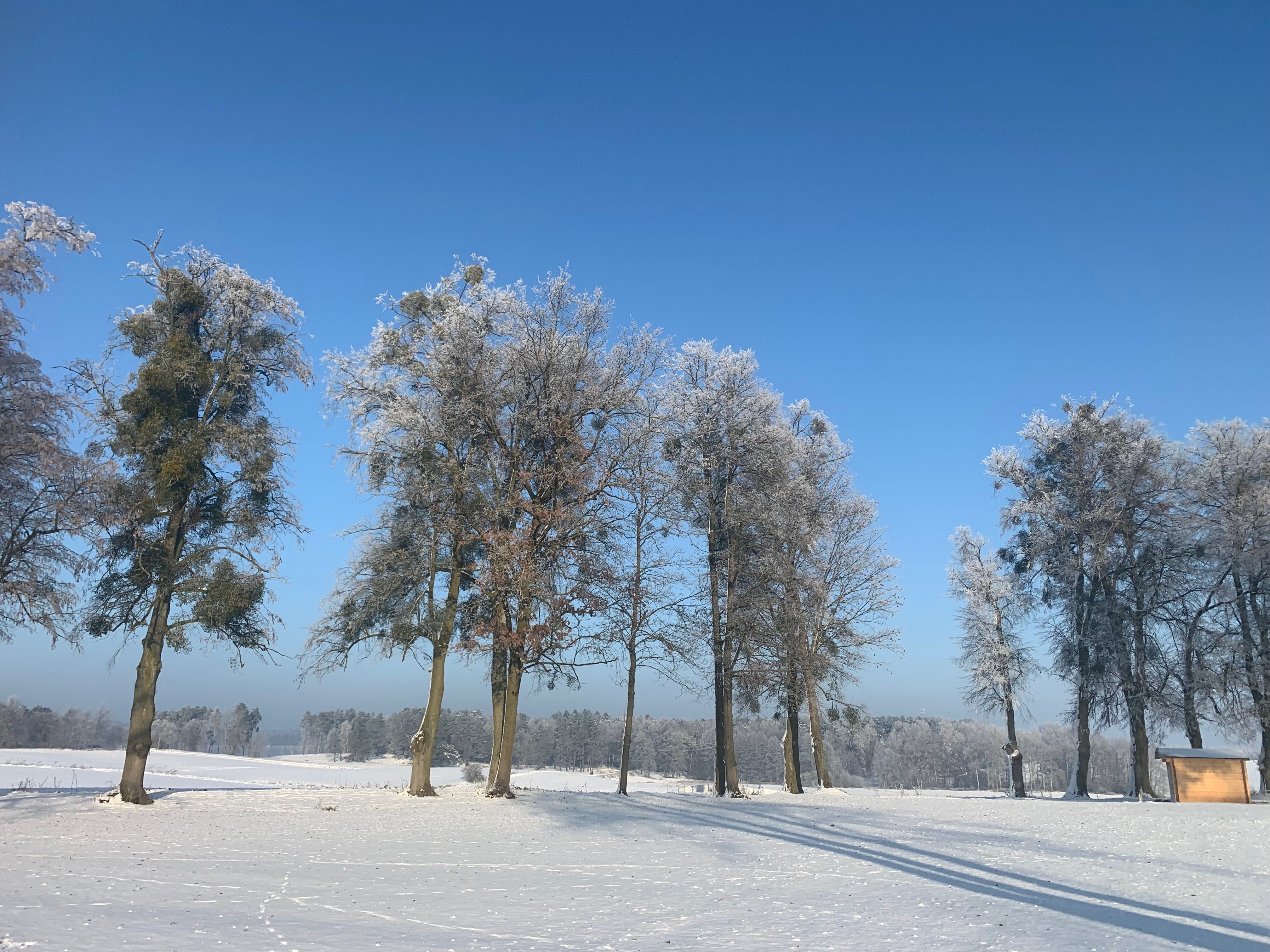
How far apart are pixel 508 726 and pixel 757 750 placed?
80.1m

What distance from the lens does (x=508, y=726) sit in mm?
19141

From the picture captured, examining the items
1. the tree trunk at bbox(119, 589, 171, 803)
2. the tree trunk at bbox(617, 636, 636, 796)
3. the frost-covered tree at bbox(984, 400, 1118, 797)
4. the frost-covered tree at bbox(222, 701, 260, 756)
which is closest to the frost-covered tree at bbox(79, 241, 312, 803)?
the tree trunk at bbox(119, 589, 171, 803)

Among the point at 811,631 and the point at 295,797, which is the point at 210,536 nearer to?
the point at 295,797

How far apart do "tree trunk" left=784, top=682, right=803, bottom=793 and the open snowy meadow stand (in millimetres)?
6283

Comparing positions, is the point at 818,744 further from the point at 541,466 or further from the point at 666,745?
the point at 666,745

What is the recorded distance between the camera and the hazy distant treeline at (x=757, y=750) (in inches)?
3361

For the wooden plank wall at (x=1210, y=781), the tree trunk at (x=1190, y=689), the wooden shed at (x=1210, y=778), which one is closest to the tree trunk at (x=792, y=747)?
the wooden shed at (x=1210, y=778)

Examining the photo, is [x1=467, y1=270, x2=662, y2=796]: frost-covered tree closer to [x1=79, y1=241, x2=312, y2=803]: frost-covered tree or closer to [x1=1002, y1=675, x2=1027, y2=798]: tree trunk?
[x1=79, y1=241, x2=312, y2=803]: frost-covered tree

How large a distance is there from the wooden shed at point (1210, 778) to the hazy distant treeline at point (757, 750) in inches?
2070

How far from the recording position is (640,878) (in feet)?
32.5

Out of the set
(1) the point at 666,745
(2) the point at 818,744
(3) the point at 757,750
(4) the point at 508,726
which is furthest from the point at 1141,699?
(1) the point at 666,745

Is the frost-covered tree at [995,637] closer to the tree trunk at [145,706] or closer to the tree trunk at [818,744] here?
the tree trunk at [818,744]

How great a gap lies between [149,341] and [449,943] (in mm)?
17435

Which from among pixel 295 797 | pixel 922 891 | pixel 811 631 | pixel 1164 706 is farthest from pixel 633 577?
pixel 1164 706
